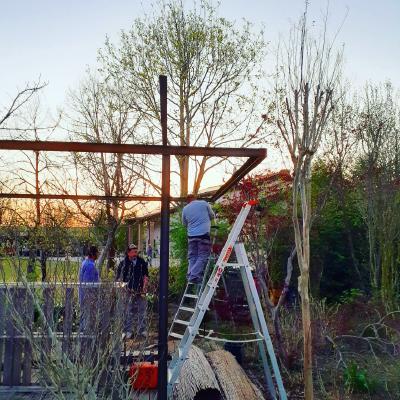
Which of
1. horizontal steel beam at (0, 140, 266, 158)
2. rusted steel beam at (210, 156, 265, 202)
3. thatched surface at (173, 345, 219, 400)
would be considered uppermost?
horizontal steel beam at (0, 140, 266, 158)

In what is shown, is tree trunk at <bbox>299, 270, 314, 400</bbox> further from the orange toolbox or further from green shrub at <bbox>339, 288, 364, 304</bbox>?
green shrub at <bbox>339, 288, 364, 304</bbox>

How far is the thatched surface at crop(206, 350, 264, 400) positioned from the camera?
5535mm

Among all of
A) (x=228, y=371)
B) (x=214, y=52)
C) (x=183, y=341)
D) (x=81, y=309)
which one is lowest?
(x=228, y=371)

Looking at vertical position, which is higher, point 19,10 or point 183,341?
point 19,10

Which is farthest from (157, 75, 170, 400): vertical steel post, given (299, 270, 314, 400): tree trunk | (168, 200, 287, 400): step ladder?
(299, 270, 314, 400): tree trunk

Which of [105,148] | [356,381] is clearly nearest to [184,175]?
[356,381]

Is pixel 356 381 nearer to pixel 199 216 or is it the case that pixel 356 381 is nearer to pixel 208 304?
pixel 208 304

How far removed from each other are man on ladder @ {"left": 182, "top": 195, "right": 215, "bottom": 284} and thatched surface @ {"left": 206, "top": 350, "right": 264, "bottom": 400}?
3.82 feet

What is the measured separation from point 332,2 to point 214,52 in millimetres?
12637

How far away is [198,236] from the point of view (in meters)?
7.18

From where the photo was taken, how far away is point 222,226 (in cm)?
1127

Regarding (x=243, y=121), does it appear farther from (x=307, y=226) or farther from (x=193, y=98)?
(x=307, y=226)

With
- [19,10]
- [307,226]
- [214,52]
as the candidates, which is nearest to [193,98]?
[214,52]

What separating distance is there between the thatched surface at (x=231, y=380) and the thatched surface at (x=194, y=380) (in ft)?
0.35
